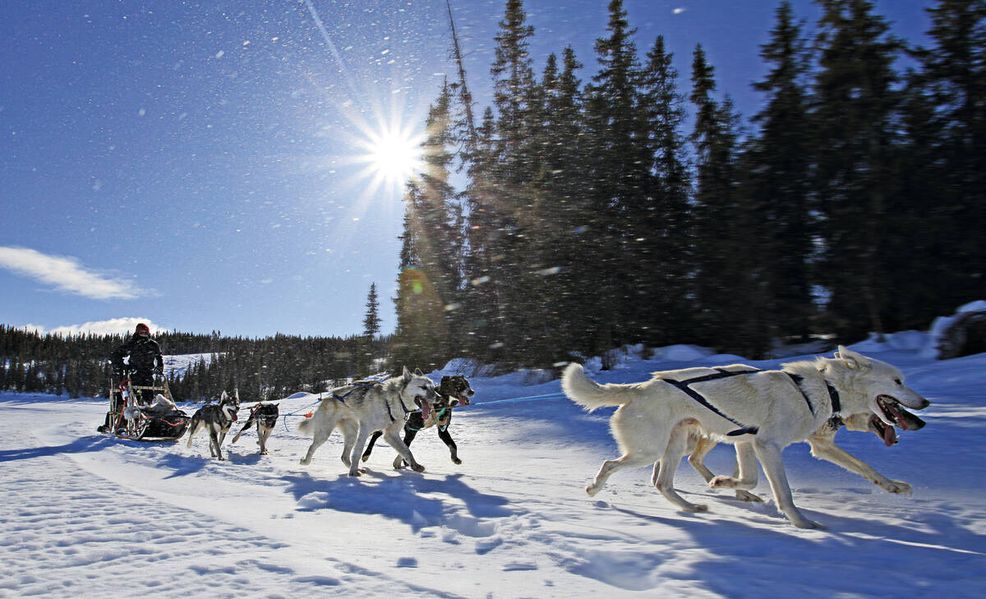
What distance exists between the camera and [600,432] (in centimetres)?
893

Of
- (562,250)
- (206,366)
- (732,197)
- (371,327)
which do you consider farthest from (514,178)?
(206,366)

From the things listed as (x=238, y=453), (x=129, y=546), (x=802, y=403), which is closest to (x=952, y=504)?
(x=802, y=403)

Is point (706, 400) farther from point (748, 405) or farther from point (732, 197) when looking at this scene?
point (732, 197)

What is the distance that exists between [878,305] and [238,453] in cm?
1581

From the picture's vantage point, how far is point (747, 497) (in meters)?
4.67

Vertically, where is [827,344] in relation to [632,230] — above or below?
below

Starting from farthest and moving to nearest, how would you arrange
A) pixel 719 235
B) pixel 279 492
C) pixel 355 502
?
pixel 719 235
pixel 279 492
pixel 355 502

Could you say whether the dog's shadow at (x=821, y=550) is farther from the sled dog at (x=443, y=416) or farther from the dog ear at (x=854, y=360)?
the sled dog at (x=443, y=416)

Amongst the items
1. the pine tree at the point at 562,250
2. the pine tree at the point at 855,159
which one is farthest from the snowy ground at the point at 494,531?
the pine tree at the point at 562,250

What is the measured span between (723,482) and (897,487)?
4.24 ft

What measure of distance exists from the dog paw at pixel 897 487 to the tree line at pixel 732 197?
11.8 m

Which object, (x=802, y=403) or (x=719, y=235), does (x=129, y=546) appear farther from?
(x=719, y=235)

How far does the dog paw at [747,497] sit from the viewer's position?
4.64 metres

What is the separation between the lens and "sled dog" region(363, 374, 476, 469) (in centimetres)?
758
